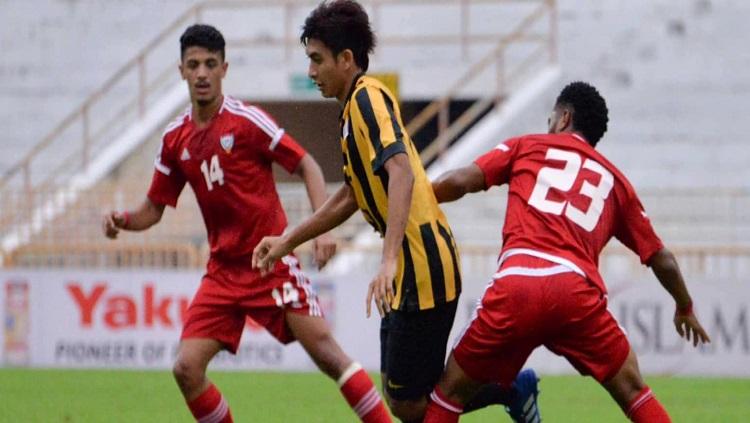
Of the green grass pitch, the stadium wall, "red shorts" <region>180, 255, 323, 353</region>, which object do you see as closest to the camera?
"red shorts" <region>180, 255, 323, 353</region>

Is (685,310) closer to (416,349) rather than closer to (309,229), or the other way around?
(416,349)

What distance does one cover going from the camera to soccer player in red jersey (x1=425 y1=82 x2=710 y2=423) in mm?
6613

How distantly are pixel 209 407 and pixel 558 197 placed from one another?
211 centimetres

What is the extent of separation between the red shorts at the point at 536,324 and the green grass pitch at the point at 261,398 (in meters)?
4.06

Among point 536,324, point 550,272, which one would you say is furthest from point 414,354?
point 550,272

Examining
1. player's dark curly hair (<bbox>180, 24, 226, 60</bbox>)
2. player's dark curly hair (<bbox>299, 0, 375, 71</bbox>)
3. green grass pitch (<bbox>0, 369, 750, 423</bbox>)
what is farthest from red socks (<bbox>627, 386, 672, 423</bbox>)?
green grass pitch (<bbox>0, 369, 750, 423</bbox>)

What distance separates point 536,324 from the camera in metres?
6.60

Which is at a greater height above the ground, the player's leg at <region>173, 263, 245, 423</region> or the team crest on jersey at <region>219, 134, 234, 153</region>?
the team crest on jersey at <region>219, 134, 234, 153</region>

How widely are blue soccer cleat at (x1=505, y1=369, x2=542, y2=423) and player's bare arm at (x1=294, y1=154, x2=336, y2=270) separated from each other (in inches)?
40.8

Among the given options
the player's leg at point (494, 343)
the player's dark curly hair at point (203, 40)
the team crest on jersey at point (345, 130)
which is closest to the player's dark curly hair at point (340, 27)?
the team crest on jersey at point (345, 130)

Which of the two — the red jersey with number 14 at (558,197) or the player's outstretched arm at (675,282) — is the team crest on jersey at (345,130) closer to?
the red jersey with number 14 at (558,197)

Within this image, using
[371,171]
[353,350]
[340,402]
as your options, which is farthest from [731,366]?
[371,171]

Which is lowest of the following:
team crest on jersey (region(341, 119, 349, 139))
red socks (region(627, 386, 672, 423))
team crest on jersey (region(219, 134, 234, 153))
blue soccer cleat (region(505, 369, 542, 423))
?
blue soccer cleat (region(505, 369, 542, 423))

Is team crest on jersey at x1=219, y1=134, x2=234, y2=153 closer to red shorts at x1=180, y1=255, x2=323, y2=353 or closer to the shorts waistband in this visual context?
red shorts at x1=180, y1=255, x2=323, y2=353
